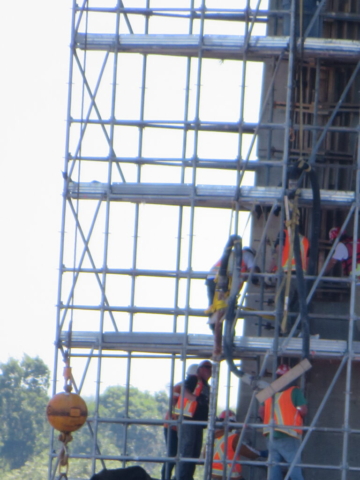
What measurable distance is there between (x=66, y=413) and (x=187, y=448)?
281cm

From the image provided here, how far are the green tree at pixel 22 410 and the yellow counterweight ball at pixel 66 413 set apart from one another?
49.6 m

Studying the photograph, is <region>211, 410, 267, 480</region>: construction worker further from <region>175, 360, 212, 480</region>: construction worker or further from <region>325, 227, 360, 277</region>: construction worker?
<region>325, 227, 360, 277</region>: construction worker

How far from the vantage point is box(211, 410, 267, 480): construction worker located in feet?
46.4

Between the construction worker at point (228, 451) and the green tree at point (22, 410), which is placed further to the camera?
the green tree at point (22, 410)

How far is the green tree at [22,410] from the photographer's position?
Answer: 6153 cm

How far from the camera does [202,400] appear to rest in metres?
14.8

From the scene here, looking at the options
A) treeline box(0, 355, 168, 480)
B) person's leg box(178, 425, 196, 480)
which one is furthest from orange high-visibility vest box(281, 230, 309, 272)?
treeline box(0, 355, 168, 480)

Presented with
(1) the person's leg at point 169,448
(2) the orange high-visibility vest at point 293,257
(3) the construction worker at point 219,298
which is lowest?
(1) the person's leg at point 169,448

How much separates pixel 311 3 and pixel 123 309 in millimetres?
5232

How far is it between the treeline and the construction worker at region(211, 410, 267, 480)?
131ft

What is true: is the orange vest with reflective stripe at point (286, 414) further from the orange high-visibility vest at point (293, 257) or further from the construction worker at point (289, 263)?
the orange high-visibility vest at point (293, 257)

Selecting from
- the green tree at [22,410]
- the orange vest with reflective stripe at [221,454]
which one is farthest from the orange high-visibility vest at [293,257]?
the green tree at [22,410]

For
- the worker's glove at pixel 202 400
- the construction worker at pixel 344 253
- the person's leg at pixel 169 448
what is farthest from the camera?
the person's leg at pixel 169 448

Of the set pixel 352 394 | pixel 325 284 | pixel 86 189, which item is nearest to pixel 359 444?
pixel 352 394
